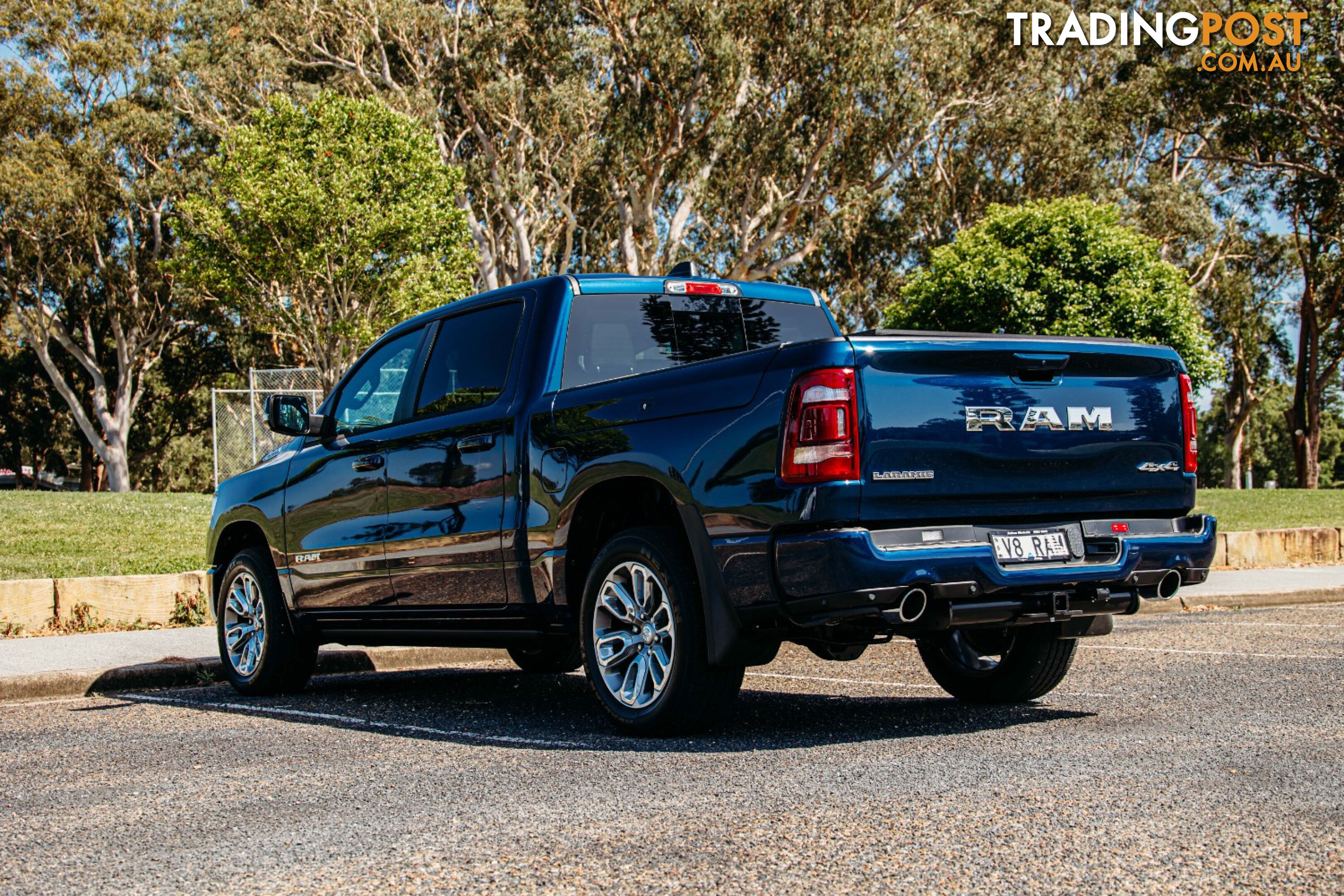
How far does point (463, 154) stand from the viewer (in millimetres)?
36562

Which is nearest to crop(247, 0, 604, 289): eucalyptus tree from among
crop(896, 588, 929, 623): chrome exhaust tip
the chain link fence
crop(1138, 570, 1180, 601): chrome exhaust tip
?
the chain link fence

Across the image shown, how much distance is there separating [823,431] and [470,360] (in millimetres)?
2432

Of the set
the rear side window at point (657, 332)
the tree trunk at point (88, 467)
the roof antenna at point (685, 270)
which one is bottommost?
the rear side window at point (657, 332)

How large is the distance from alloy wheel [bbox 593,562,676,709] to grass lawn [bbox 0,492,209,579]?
780cm

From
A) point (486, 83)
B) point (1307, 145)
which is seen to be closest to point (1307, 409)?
point (1307, 145)

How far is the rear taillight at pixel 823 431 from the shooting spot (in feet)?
16.8

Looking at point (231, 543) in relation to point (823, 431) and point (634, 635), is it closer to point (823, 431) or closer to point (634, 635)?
point (634, 635)

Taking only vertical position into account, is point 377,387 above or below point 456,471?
above

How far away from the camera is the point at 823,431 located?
203 inches

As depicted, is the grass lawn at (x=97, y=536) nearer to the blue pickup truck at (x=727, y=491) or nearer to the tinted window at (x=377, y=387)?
the tinted window at (x=377, y=387)

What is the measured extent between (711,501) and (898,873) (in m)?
2.07

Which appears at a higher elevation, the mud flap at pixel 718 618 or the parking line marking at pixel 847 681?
the mud flap at pixel 718 618

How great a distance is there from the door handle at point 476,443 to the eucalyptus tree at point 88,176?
117 feet

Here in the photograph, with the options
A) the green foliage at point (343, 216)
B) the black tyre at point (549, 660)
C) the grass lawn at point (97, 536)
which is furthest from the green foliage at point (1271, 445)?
the black tyre at point (549, 660)
